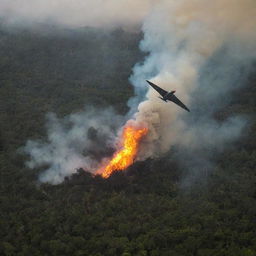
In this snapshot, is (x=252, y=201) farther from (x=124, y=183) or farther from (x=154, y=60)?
(x=154, y=60)

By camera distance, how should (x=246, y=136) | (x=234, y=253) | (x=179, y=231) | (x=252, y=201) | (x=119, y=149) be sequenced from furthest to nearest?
1. (x=246, y=136)
2. (x=119, y=149)
3. (x=252, y=201)
4. (x=179, y=231)
5. (x=234, y=253)

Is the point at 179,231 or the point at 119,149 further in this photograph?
the point at 119,149

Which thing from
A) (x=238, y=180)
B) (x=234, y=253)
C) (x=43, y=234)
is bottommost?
(x=234, y=253)

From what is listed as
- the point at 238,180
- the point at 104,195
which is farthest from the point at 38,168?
the point at 238,180

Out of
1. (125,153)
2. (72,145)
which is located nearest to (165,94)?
(125,153)

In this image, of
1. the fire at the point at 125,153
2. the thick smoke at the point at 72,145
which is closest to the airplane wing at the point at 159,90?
the fire at the point at 125,153

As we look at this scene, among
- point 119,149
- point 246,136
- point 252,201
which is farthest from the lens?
point 246,136

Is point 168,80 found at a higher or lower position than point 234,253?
higher
